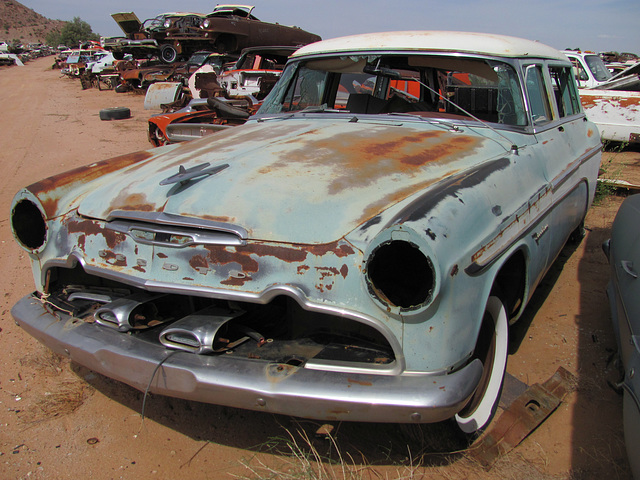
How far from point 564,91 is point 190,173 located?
9.66 feet

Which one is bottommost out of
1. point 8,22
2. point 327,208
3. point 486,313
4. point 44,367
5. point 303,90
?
point 44,367

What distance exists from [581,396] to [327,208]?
5.17 ft

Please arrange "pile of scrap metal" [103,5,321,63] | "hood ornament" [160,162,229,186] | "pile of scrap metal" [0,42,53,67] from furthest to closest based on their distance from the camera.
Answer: "pile of scrap metal" [0,42,53,67]
"pile of scrap metal" [103,5,321,63]
"hood ornament" [160,162,229,186]

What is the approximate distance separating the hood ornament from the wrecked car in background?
0.01m

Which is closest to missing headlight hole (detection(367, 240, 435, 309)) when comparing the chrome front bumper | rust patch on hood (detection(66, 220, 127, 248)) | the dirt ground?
the chrome front bumper

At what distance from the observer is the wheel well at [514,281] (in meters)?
2.22

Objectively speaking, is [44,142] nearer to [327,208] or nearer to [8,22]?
[327,208]

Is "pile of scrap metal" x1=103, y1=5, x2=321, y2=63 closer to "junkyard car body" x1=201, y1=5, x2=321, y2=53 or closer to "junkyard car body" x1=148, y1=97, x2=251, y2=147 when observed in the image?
"junkyard car body" x1=201, y1=5, x2=321, y2=53

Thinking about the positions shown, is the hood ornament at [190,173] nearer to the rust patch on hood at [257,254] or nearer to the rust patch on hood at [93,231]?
the rust patch on hood at [93,231]

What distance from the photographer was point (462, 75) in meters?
3.17

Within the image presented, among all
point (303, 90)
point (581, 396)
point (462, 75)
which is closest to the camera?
point (581, 396)

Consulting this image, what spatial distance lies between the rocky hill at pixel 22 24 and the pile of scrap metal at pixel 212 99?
6896 centimetres

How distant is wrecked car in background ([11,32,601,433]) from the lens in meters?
1.58

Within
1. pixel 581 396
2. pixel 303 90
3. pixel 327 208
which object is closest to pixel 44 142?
pixel 303 90
